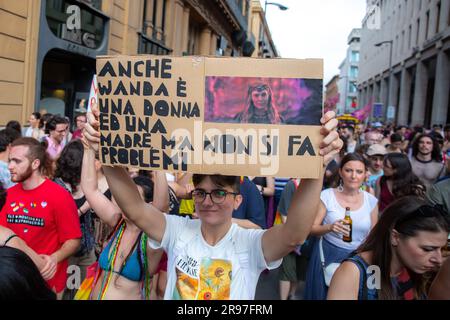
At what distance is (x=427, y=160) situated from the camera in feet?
21.0

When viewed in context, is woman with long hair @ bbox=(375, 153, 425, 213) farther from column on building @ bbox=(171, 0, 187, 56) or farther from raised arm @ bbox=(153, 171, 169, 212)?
column on building @ bbox=(171, 0, 187, 56)

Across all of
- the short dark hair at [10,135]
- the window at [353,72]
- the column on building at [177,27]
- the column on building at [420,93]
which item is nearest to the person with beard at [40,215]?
the short dark hair at [10,135]

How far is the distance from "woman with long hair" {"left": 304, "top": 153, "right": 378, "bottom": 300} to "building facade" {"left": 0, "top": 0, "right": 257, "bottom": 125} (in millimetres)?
7759

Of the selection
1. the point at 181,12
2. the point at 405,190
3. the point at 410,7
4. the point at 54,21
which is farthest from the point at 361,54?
the point at 405,190

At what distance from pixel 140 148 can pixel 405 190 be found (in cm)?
339

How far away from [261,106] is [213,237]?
0.81m

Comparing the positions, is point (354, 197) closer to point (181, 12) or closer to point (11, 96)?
point (11, 96)

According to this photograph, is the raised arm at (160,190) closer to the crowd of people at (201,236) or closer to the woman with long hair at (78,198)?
the crowd of people at (201,236)

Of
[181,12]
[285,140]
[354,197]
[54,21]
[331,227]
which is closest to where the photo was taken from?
[285,140]

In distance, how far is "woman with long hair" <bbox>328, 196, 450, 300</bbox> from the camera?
2.15 metres

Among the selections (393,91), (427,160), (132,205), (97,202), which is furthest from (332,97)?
(393,91)

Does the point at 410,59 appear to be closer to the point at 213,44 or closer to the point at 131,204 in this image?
the point at 213,44

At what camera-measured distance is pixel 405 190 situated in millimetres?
4418

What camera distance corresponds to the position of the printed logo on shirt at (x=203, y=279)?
6.73ft
